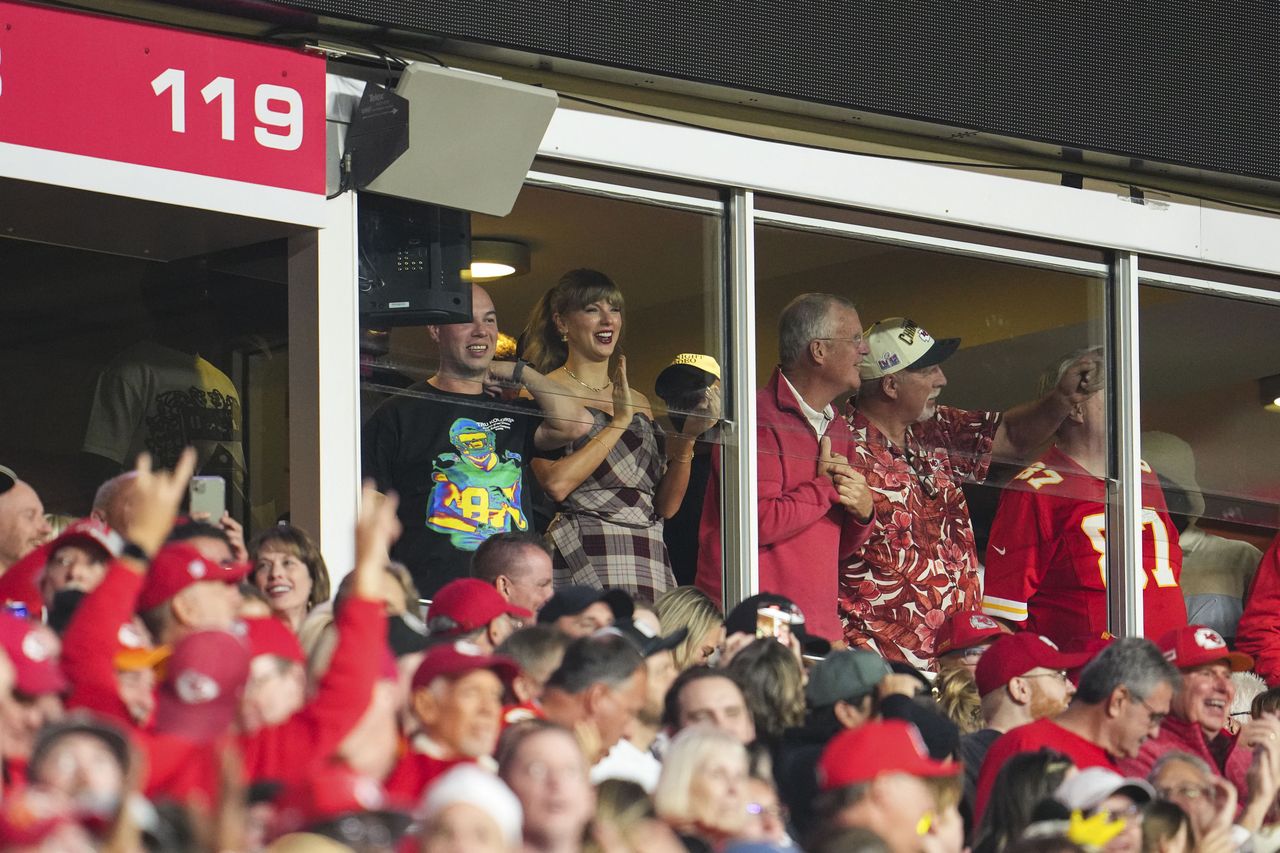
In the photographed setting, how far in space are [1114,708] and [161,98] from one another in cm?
291

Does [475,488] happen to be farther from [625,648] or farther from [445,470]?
[625,648]

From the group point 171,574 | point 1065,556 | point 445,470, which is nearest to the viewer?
point 171,574

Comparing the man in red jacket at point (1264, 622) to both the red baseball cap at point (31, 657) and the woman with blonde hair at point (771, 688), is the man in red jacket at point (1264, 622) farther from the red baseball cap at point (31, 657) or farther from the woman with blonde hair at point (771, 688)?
the red baseball cap at point (31, 657)

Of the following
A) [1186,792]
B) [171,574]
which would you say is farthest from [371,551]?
[1186,792]

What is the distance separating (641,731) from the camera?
473cm

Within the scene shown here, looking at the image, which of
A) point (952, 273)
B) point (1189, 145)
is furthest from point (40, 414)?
point (1189, 145)

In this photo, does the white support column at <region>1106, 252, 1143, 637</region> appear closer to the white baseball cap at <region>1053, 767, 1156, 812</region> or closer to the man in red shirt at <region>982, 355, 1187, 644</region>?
the man in red shirt at <region>982, 355, 1187, 644</region>

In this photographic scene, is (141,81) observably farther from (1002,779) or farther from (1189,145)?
(1189,145)

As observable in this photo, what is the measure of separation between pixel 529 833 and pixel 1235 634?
15.9 feet

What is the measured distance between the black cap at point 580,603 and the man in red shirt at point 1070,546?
237cm

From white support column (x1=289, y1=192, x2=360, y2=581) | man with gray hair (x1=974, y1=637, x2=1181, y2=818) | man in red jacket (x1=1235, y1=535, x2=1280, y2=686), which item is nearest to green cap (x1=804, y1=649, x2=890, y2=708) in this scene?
man with gray hair (x1=974, y1=637, x2=1181, y2=818)

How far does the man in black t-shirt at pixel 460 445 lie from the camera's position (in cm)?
641

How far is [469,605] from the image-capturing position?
5.21 meters

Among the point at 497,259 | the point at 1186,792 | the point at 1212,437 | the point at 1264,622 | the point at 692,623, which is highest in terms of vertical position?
the point at 497,259
